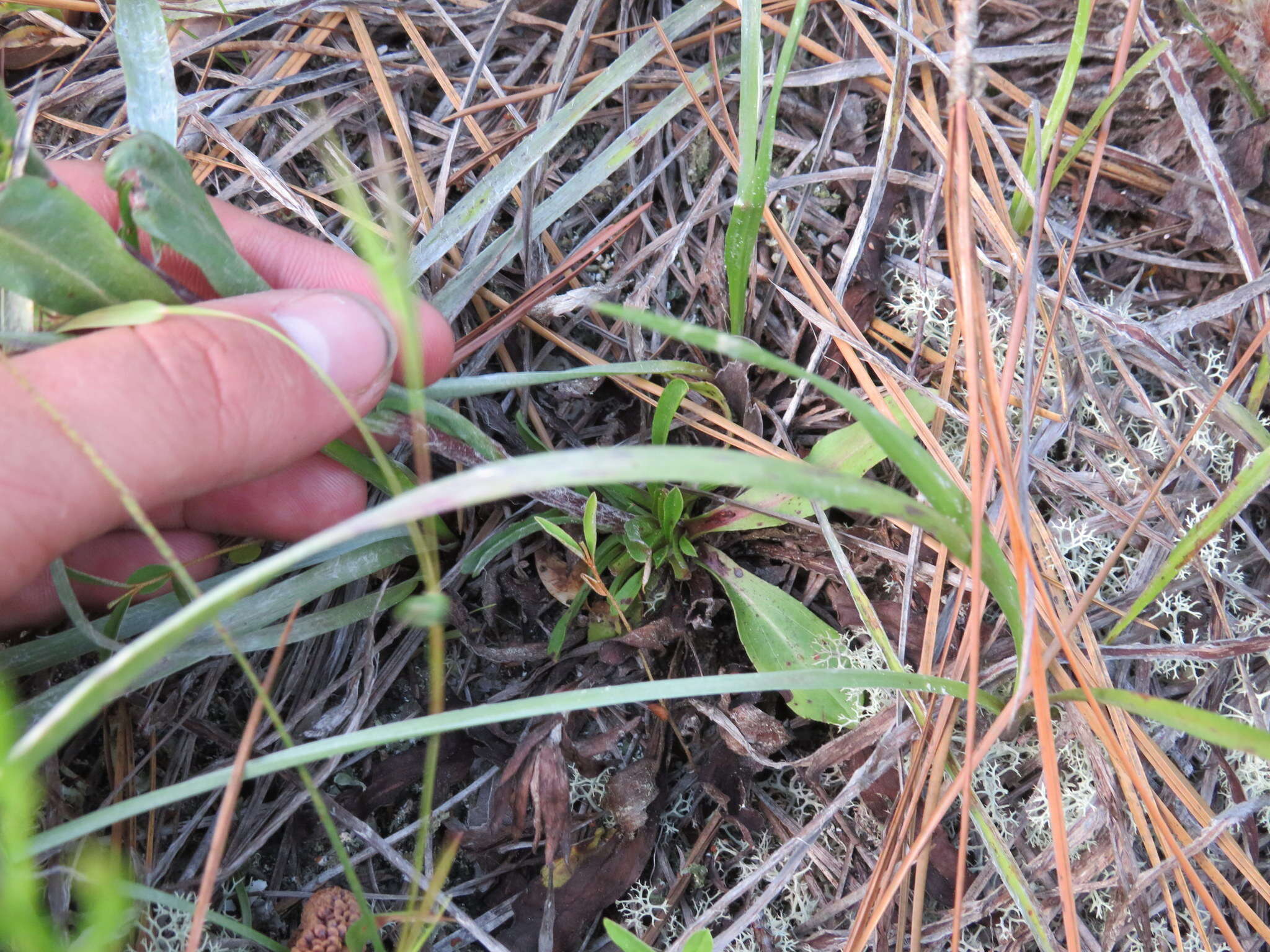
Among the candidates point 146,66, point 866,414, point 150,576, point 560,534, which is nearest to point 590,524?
point 560,534

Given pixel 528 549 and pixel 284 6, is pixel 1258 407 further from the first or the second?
pixel 284 6

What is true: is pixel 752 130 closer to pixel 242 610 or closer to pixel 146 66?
pixel 146 66

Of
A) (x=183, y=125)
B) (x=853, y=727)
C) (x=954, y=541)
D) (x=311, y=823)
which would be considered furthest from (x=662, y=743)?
→ (x=183, y=125)

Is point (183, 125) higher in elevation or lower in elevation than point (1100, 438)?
higher

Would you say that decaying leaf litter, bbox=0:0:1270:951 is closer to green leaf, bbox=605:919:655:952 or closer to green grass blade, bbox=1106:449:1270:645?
green grass blade, bbox=1106:449:1270:645

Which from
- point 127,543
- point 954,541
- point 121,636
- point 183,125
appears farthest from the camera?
point 183,125

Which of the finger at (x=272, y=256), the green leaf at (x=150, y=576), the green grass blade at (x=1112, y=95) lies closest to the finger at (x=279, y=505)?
the green leaf at (x=150, y=576)
